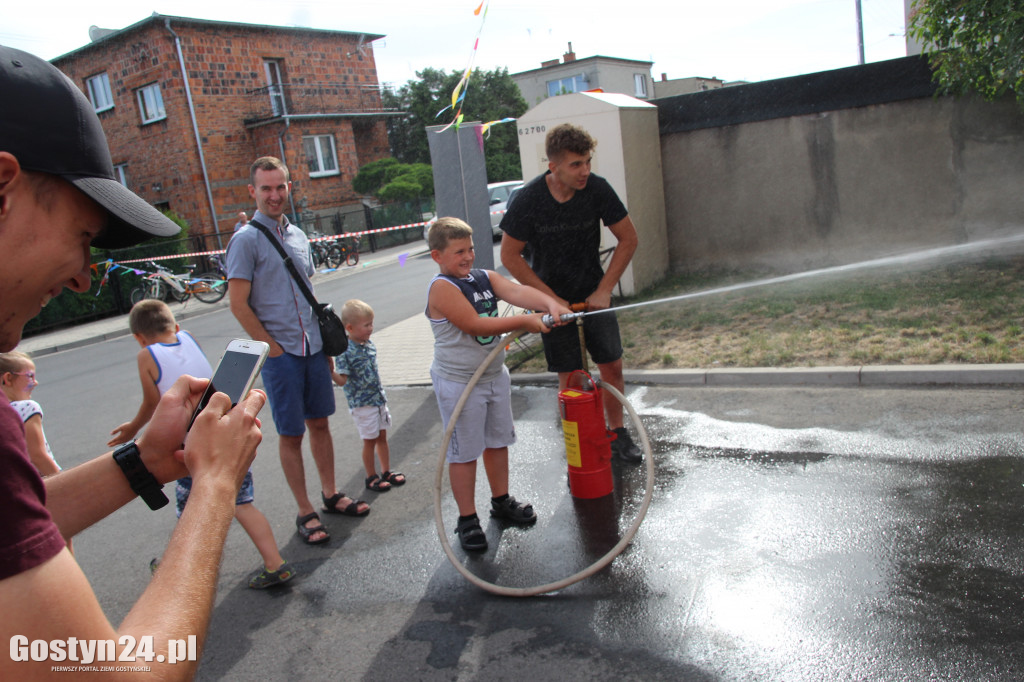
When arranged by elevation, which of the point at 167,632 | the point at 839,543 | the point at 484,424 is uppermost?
the point at 167,632

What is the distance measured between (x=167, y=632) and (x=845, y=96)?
10519 millimetres

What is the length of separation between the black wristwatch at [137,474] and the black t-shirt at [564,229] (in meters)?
3.21

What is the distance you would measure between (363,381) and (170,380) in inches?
57.1

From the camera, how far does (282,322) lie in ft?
14.4

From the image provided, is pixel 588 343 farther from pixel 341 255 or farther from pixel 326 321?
pixel 341 255

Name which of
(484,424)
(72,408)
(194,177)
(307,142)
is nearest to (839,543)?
(484,424)

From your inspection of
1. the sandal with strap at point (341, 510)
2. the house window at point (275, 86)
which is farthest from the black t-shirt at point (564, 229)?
the house window at point (275, 86)

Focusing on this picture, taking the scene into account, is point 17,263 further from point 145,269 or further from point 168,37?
point 168,37

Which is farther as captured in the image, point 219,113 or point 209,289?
point 219,113

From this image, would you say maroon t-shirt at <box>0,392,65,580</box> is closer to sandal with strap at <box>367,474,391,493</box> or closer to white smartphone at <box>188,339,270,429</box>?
white smartphone at <box>188,339,270,429</box>

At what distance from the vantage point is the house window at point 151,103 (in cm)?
2677

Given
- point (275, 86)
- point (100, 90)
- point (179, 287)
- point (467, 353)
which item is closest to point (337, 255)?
point (179, 287)

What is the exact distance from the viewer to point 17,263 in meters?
1.23

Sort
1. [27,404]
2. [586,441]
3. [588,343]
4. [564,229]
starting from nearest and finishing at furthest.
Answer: [27,404], [586,441], [564,229], [588,343]
